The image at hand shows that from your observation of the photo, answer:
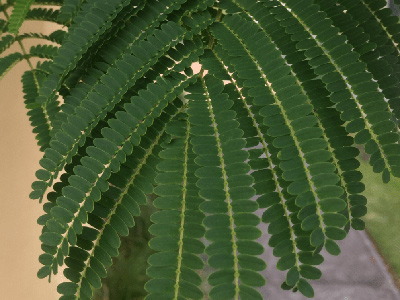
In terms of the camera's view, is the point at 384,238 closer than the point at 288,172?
No

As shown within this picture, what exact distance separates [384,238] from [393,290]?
5.6 inches

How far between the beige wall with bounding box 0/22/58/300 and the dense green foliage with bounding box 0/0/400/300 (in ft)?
2.05

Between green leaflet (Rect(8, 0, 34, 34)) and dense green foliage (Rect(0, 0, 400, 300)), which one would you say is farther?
green leaflet (Rect(8, 0, 34, 34))

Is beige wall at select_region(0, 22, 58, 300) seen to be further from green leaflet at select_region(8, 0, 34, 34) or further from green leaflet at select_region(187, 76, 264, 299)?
green leaflet at select_region(187, 76, 264, 299)

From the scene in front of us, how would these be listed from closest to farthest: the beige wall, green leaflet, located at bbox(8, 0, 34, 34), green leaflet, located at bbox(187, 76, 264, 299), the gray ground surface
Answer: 1. green leaflet, located at bbox(187, 76, 264, 299)
2. green leaflet, located at bbox(8, 0, 34, 34)
3. the gray ground surface
4. the beige wall

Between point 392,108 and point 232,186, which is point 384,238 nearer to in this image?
point 392,108

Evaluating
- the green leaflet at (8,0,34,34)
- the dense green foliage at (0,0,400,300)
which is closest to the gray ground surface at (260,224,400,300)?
the dense green foliage at (0,0,400,300)

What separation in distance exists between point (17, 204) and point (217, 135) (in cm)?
88

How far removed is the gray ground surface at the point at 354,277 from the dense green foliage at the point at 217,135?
1.31 feet

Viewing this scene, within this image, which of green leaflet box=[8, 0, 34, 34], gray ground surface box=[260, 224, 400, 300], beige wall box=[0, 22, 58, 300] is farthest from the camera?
beige wall box=[0, 22, 58, 300]

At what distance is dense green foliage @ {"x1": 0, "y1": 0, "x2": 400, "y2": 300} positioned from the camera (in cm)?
43

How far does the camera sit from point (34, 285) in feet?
3.94

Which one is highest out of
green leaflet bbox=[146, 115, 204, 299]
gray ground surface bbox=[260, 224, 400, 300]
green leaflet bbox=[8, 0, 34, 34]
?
green leaflet bbox=[8, 0, 34, 34]

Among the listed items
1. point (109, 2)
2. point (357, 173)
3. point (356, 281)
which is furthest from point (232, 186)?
point (356, 281)
